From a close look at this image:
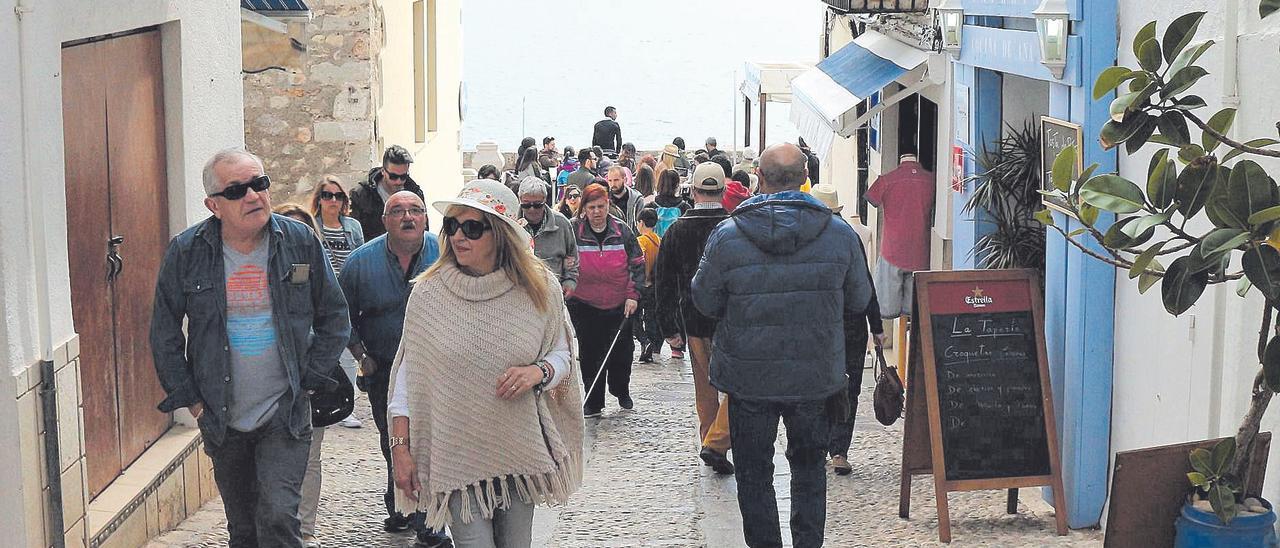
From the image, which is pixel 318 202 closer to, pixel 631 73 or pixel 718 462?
pixel 718 462

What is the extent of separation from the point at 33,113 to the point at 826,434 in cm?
316

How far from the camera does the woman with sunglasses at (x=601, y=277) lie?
9.39m

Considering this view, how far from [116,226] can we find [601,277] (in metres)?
3.50

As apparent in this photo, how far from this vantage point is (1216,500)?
4.45m

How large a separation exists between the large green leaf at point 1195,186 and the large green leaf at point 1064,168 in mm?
263

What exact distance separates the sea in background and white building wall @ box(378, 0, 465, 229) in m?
23.0

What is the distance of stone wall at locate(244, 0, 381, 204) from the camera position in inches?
523

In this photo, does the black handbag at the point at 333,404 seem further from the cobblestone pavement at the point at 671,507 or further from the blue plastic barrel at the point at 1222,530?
the blue plastic barrel at the point at 1222,530

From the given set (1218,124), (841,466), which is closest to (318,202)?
(841,466)

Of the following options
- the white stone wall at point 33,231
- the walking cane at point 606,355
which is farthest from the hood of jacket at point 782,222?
the walking cane at point 606,355

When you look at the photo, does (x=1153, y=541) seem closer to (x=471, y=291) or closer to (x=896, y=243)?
(x=471, y=291)

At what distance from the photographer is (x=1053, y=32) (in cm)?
661

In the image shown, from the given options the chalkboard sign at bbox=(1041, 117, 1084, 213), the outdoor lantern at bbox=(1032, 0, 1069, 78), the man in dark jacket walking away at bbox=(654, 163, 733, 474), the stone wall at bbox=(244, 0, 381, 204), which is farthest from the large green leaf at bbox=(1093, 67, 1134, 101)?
the stone wall at bbox=(244, 0, 381, 204)

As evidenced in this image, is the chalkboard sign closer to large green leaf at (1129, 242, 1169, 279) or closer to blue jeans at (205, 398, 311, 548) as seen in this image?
large green leaf at (1129, 242, 1169, 279)
